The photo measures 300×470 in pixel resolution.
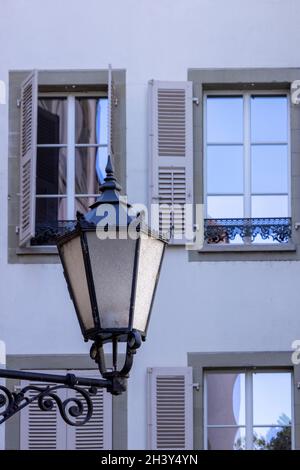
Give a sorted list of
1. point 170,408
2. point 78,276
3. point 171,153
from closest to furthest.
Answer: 1. point 78,276
2. point 170,408
3. point 171,153

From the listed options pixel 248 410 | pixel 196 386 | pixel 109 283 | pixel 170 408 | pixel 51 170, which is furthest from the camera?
pixel 51 170

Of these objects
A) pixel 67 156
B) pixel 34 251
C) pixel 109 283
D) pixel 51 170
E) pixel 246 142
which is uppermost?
pixel 246 142

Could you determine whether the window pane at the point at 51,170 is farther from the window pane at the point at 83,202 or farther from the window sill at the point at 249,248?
the window sill at the point at 249,248

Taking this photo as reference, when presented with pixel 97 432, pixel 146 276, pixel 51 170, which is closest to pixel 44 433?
pixel 97 432

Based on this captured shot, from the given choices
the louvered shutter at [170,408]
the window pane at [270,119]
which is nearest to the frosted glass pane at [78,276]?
the louvered shutter at [170,408]

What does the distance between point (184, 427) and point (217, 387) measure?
19.5 inches

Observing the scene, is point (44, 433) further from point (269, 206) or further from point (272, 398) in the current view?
point (269, 206)

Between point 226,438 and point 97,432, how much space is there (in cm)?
103

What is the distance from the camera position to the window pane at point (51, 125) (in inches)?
528

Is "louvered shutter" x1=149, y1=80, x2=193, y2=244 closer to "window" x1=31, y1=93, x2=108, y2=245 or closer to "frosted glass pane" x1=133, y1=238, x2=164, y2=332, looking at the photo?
"window" x1=31, y1=93, x2=108, y2=245

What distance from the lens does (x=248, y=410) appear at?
12961mm

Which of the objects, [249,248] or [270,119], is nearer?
[249,248]

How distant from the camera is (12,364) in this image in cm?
1288

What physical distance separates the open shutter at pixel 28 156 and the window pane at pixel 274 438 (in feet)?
7.91
